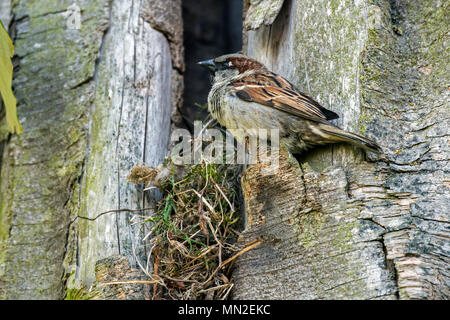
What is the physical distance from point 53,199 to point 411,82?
2049 mm

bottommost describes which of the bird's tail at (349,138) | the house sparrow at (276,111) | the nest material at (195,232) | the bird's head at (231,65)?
the nest material at (195,232)

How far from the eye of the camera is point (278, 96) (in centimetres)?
289

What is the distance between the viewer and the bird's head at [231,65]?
341 cm

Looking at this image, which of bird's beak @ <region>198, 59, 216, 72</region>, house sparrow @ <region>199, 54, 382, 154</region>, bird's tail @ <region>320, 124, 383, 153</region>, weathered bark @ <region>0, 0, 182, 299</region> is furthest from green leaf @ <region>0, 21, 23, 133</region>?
bird's tail @ <region>320, 124, 383, 153</region>

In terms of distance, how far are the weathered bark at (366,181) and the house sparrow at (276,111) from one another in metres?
0.08

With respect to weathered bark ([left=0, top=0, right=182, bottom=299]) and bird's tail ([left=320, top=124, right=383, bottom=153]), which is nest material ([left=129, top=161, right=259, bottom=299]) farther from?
bird's tail ([left=320, top=124, right=383, bottom=153])

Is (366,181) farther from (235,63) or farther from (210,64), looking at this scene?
(210,64)

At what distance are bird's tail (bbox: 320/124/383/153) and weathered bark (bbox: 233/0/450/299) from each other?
63 millimetres

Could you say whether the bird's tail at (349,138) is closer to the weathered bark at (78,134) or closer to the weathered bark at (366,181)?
the weathered bark at (366,181)

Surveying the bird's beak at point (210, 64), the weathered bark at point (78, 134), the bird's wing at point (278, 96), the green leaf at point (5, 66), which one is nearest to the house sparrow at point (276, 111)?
the bird's wing at point (278, 96)

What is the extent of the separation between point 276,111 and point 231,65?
29.0 inches

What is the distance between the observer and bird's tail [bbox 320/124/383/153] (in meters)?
2.40

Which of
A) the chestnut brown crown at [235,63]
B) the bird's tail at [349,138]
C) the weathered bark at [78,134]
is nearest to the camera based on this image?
the bird's tail at [349,138]
